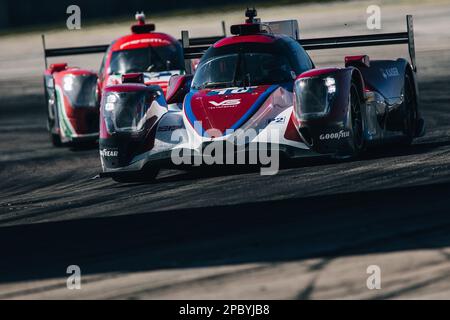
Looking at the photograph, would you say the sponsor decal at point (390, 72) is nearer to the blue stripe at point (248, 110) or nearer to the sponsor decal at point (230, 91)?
the blue stripe at point (248, 110)

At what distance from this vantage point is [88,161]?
52.0ft

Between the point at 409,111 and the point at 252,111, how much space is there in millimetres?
2775

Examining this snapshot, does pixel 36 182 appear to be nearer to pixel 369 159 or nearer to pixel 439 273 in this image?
pixel 369 159

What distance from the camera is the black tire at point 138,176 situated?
40.4 ft

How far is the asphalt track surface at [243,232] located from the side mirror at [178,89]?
0.82m

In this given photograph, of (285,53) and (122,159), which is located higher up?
(285,53)

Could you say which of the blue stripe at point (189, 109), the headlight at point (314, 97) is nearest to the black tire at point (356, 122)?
the headlight at point (314, 97)

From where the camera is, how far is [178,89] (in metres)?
13.5

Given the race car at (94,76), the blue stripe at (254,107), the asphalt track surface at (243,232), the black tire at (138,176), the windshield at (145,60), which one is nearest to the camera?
the asphalt track surface at (243,232)

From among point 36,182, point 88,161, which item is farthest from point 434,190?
point 88,161

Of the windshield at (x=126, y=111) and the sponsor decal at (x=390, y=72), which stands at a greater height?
the sponsor decal at (x=390, y=72)

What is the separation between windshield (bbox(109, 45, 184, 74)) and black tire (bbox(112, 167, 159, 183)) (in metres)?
5.88

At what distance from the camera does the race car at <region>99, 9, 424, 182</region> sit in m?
11.7

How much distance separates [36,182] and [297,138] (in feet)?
12.8
